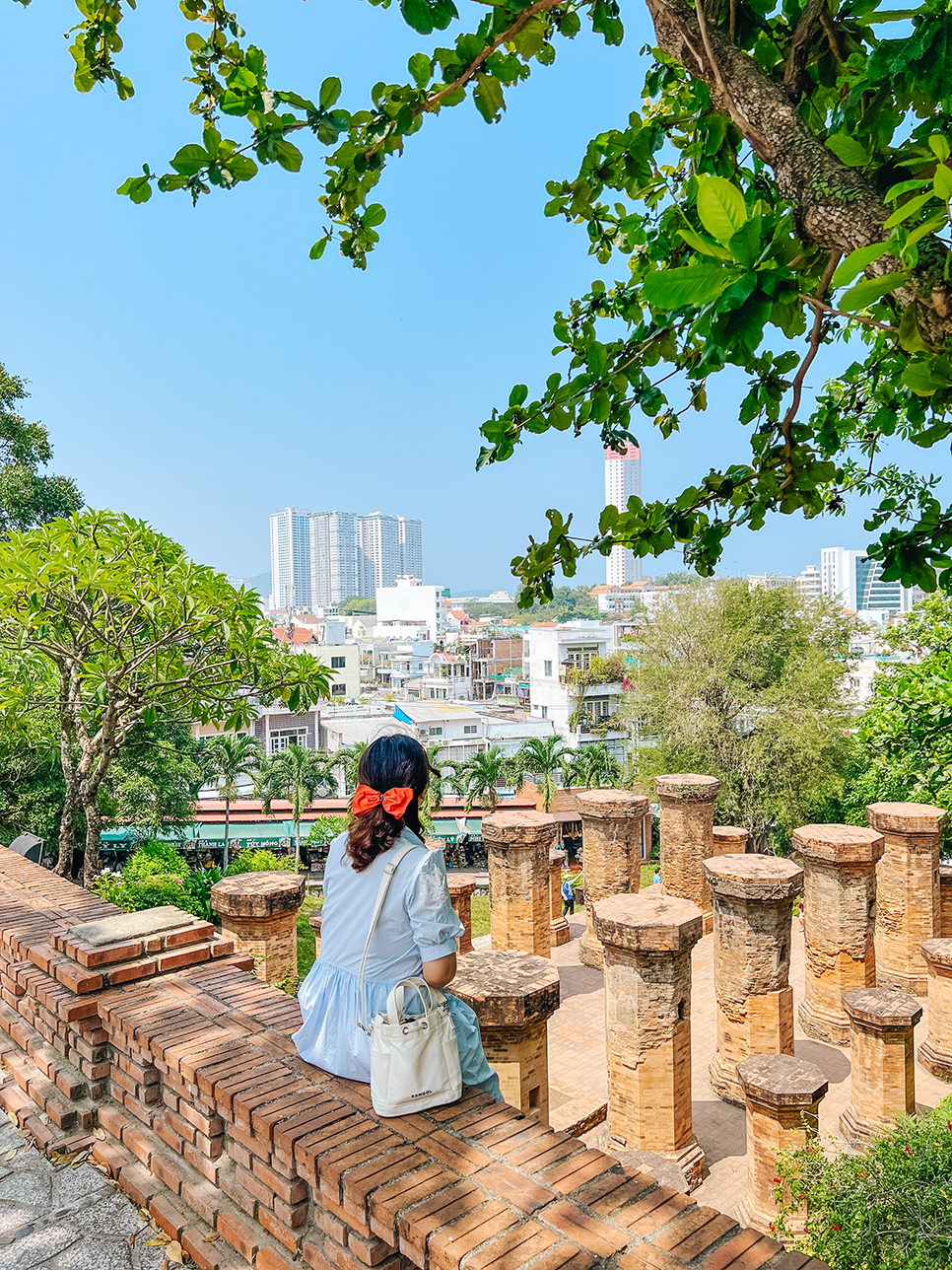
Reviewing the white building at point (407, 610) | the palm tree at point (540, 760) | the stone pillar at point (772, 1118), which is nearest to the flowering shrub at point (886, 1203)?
the stone pillar at point (772, 1118)

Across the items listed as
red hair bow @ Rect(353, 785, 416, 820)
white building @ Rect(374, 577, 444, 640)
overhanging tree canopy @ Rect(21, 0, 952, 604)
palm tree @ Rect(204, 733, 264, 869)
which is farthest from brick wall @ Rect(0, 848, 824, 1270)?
white building @ Rect(374, 577, 444, 640)

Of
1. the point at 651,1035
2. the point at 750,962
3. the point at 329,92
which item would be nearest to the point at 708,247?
the point at 329,92

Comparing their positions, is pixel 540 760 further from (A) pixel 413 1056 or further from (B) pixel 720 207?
(B) pixel 720 207

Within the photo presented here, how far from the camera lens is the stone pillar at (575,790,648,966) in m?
Result: 12.0

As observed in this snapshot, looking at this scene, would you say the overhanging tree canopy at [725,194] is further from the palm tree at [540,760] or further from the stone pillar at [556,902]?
the palm tree at [540,760]

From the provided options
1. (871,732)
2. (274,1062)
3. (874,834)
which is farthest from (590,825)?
(274,1062)

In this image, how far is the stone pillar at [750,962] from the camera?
8.94 metres

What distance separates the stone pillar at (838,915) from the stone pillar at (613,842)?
7.55 feet

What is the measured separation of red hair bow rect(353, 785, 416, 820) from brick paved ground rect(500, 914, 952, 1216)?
21.9 feet

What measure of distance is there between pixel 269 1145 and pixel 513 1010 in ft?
9.43

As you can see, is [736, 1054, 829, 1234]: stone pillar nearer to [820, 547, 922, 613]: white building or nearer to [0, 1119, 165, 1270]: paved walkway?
[0, 1119, 165, 1270]: paved walkway

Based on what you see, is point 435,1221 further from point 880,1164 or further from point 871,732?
point 871,732

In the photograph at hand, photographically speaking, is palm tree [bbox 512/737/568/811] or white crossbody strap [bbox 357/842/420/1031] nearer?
white crossbody strap [bbox 357/842/420/1031]

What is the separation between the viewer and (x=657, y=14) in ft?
7.50
